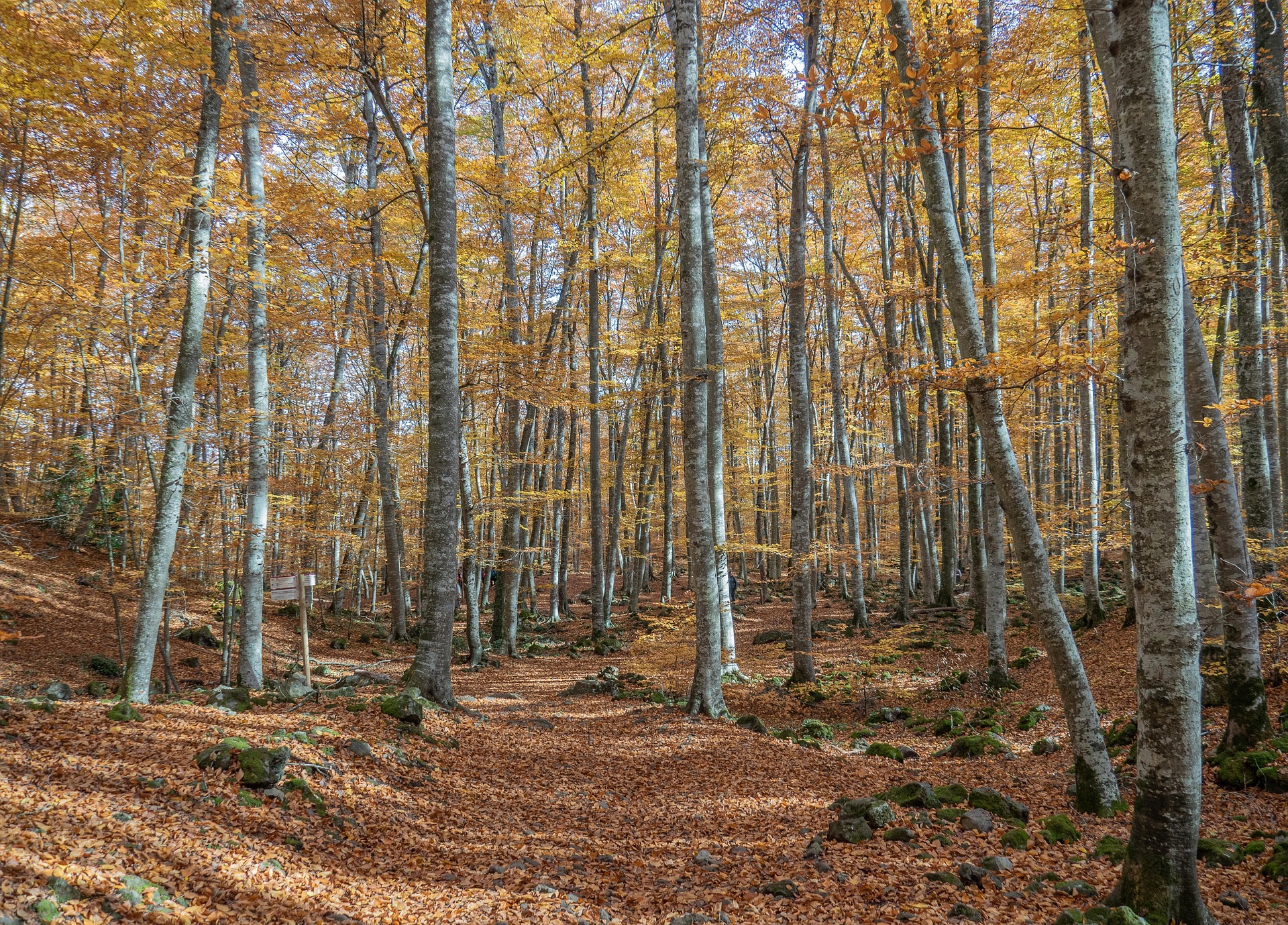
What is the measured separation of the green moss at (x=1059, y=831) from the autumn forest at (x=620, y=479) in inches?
2.2

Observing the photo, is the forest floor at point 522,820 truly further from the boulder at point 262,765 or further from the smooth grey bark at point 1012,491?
the smooth grey bark at point 1012,491

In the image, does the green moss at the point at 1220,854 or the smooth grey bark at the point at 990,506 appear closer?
the green moss at the point at 1220,854

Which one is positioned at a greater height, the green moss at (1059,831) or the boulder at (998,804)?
the green moss at (1059,831)

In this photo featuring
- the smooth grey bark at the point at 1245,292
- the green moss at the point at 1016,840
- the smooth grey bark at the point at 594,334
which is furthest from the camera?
the smooth grey bark at the point at 594,334

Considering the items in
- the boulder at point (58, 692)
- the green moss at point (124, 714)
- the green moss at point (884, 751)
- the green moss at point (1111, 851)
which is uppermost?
the green moss at point (124, 714)

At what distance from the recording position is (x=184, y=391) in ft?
22.5

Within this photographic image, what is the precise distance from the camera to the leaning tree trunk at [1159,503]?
3.00 metres

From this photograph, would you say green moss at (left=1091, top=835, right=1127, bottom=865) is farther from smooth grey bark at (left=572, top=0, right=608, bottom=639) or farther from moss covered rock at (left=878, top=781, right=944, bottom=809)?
smooth grey bark at (left=572, top=0, right=608, bottom=639)

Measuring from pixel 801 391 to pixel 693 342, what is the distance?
9.79ft

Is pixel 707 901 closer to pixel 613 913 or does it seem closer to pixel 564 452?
pixel 613 913

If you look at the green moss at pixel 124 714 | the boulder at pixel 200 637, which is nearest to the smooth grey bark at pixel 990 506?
the green moss at pixel 124 714

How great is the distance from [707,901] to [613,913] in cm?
56

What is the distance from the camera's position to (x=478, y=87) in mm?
14164

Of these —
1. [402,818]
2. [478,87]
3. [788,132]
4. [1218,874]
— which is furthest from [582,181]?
[1218,874]
